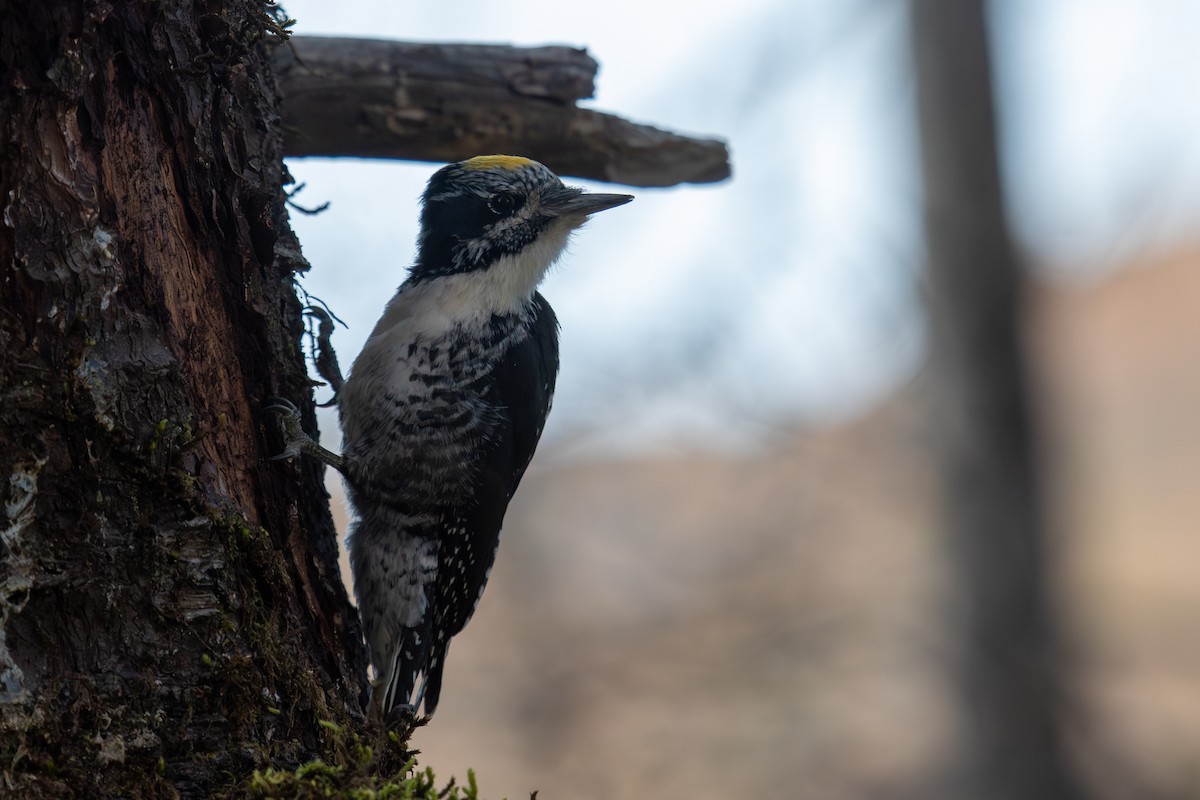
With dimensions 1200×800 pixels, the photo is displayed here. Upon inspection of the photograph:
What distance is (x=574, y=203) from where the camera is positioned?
3.23 meters

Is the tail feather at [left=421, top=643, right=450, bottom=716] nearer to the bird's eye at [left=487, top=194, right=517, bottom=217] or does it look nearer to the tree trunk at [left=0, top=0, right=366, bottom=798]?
the tree trunk at [left=0, top=0, right=366, bottom=798]

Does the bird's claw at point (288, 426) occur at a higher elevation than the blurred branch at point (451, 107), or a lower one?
lower

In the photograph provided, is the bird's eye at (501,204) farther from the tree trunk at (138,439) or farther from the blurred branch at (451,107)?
the tree trunk at (138,439)

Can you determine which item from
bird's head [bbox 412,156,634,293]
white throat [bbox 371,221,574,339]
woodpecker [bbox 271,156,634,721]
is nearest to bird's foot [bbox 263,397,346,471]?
woodpecker [bbox 271,156,634,721]

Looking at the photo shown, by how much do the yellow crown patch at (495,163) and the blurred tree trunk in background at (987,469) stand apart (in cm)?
338

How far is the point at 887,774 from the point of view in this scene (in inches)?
353

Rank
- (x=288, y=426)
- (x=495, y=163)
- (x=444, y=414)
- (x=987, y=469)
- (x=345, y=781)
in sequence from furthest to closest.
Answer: (x=987, y=469) < (x=495, y=163) < (x=444, y=414) < (x=288, y=426) < (x=345, y=781)

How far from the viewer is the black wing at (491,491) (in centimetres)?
300

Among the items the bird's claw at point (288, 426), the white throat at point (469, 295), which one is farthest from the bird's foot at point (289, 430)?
the white throat at point (469, 295)

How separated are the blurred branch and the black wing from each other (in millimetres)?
507

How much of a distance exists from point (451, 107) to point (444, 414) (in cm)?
83

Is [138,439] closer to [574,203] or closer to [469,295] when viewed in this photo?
[469,295]

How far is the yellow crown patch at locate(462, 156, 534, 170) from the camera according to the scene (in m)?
3.17

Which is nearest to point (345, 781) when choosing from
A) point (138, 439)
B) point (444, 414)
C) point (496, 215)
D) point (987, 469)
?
point (138, 439)
